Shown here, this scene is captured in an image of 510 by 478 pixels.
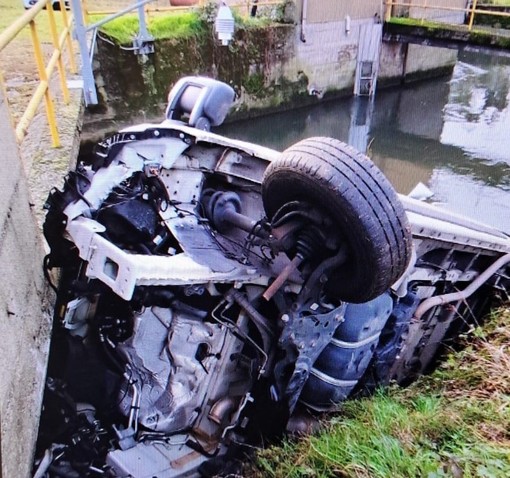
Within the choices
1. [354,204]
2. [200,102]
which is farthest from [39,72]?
[354,204]

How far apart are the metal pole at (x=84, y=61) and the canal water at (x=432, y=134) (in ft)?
19.3

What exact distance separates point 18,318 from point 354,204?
52.2 inches

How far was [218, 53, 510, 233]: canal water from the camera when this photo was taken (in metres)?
10.1

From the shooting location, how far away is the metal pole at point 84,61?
5538mm

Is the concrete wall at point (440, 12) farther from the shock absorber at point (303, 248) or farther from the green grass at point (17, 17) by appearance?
the shock absorber at point (303, 248)

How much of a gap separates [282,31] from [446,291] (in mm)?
10034

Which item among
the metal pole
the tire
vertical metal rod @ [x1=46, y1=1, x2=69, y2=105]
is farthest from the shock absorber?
the metal pole

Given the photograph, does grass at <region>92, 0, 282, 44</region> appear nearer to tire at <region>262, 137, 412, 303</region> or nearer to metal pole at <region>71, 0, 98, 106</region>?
metal pole at <region>71, 0, 98, 106</region>

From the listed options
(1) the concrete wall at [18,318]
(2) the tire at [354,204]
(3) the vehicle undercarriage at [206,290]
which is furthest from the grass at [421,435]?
(1) the concrete wall at [18,318]

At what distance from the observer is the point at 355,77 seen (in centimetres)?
1466

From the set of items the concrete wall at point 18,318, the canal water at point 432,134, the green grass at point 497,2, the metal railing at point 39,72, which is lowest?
the canal water at point 432,134

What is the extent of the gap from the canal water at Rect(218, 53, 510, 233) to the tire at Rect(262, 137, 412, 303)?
722 cm

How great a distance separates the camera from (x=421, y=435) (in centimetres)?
237

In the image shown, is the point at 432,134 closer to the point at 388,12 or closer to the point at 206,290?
the point at 388,12
